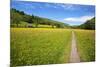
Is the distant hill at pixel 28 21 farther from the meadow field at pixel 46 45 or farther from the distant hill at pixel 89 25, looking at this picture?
the distant hill at pixel 89 25

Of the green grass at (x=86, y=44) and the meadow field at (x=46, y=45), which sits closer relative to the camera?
the meadow field at (x=46, y=45)

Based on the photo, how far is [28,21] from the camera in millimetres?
2143

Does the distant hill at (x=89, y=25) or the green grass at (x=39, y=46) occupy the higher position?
the distant hill at (x=89, y=25)

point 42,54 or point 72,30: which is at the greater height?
point 72,30

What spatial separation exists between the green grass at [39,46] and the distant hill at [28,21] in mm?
56

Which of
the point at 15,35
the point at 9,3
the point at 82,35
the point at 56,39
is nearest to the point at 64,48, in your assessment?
the point at 56,39

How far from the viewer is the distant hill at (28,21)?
6.80ft

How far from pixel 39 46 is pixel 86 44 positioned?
0.60 meters

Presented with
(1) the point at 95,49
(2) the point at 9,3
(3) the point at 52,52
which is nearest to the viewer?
(2) the point at 9,3

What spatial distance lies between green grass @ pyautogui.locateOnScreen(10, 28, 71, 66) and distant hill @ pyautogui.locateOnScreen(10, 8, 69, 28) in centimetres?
6

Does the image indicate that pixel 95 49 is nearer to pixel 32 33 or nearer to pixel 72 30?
pixel 72 30

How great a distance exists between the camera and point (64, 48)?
2264 mm

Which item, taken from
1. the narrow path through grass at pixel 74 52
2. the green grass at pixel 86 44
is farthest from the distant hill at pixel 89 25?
the narrow path through grass at pixel 74 52
